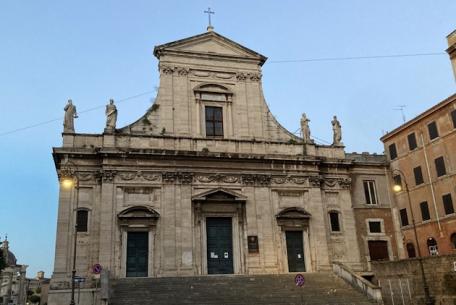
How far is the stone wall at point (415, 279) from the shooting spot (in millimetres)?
21656

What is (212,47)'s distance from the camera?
101 feet

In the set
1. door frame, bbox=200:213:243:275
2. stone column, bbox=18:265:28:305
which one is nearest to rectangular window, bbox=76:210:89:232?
door frame, bbox=200:213:243:275

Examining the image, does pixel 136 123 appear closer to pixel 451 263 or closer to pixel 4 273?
pixel 451 263

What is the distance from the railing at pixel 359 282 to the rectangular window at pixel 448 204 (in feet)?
23.3

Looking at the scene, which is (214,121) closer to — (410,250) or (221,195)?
(221,195)

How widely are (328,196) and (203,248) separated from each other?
9300mm

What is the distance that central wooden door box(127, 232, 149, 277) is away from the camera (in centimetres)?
2473

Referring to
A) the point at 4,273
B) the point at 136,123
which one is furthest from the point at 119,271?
the point at 4,273

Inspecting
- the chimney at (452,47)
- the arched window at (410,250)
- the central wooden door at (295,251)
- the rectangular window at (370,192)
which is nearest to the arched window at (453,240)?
the arched window at (410,250)

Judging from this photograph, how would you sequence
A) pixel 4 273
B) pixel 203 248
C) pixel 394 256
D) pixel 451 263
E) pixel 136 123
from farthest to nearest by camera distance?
pixel 4 273 → pixel 394 256 → pixel 136 123 → pixel 203 248 → pixel 451 263

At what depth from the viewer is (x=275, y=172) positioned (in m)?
28.5

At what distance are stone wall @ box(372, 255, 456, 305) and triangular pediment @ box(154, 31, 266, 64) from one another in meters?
16.0

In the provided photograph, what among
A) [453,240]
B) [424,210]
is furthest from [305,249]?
[453,240]

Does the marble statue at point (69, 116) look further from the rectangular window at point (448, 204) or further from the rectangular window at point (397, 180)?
the rectangular window at point (448, 204)
